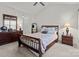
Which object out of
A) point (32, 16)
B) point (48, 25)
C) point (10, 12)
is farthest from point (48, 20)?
point (10, 12)

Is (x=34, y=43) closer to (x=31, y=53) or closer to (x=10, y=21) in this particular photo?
(x=31, y=53)

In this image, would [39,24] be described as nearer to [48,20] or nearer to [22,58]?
[48,20]

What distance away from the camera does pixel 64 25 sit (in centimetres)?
630

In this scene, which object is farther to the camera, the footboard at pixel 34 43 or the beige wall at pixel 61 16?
the beige wall at pixel 61 16

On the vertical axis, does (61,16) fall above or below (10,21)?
above

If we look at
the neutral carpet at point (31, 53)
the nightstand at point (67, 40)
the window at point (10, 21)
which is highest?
the window at point (10, 21)

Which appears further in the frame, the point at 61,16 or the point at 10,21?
the point at 61,16

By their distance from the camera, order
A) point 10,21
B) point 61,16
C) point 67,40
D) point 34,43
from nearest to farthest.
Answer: point 34,43 < point 67,40 < point 10,21 < point 61,16

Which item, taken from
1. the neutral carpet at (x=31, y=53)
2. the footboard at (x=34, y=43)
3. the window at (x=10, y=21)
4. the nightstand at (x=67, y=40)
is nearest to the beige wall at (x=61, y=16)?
the nightstand at (x=67, y=40)

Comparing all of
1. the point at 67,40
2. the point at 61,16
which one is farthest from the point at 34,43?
the point at 61,16

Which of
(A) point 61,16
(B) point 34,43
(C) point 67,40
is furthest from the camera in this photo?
(A) point 61,16

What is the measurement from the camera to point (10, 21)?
6352mm

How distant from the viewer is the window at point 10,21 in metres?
5.93

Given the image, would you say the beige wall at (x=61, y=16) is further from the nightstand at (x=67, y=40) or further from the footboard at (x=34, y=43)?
the footboard at (x=34, y=43)
